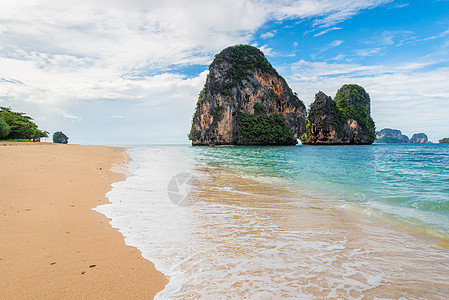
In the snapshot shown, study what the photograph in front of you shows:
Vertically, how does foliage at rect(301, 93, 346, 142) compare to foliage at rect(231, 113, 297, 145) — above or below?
above

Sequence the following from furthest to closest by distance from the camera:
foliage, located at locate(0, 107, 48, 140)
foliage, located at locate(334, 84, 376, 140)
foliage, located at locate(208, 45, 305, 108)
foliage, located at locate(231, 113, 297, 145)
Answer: foliage, located at locate(334, 84, 376, 140)
foliage, located at locate(208, 45, 305, 108)
foliage, located at locate(231, 113, 297, 145)
foliage, located at locate(0, 107, 48, 140)

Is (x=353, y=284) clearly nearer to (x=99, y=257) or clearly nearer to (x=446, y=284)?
(x=446, y=284)

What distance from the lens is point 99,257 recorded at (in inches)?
114

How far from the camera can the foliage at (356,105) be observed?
113 metres

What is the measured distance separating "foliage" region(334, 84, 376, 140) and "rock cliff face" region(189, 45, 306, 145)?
29523 millimetres

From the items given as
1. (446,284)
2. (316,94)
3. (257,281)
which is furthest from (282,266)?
(316,94)

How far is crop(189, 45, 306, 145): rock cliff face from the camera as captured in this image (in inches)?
3494

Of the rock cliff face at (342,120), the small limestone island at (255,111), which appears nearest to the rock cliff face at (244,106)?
the small limestone island at (255,111)

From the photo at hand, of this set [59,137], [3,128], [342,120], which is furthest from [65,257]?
[59,137]

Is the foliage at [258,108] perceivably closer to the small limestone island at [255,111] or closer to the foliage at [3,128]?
the small limestone island at [255,111]

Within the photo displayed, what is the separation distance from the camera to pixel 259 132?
88.9 metres

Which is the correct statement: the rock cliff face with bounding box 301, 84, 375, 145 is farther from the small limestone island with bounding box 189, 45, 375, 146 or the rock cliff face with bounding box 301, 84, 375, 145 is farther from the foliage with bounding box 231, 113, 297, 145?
the foliage with bounding box 231, 113, 297, 145

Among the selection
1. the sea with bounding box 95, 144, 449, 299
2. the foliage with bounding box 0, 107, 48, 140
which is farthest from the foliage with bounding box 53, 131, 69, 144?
the sea with bounding box 95, 144, 449, 299

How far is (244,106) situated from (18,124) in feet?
224
